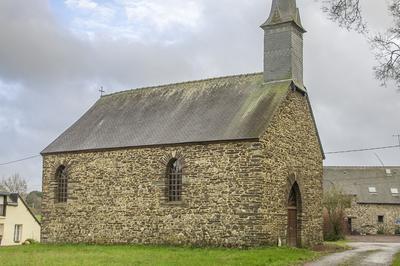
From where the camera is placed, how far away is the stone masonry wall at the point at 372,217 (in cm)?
5084

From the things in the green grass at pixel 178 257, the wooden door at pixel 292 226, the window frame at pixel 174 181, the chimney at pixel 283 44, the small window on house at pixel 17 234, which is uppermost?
the chimney at pixel 283 44

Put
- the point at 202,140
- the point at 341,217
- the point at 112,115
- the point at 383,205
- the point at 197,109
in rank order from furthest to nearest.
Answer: the point at 383,205, the point at 341,217, the point at 112,115, the point at 197,109, the point at 202,140

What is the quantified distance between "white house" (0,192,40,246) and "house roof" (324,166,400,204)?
27.8 m

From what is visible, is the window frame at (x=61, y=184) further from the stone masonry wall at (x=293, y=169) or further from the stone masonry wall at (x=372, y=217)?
the stone masonry wall at (x=372, y=217)

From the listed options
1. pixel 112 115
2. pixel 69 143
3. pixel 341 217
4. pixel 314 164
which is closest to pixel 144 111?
pixel 112 115

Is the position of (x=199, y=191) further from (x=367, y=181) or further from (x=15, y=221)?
(x=367, y=181)

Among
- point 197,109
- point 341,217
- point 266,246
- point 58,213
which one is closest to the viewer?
point 266,246

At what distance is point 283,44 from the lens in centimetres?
2770

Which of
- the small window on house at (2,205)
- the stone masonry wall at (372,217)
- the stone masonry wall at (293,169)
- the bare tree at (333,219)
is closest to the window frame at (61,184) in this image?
the stone masonry wall at (293,169)

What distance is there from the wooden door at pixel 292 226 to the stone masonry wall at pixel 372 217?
1038 inches

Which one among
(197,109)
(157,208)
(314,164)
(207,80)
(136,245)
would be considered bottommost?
(136,245)

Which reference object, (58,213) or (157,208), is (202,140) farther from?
(58,213)

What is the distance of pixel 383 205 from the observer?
169 ft

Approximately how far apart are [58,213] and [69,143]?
154 inches
